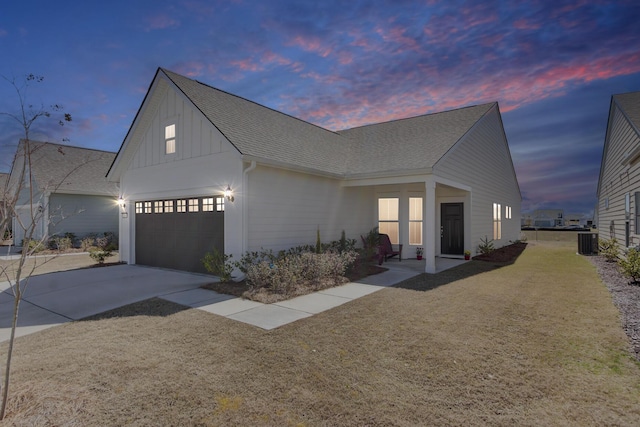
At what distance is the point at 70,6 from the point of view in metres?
7.31

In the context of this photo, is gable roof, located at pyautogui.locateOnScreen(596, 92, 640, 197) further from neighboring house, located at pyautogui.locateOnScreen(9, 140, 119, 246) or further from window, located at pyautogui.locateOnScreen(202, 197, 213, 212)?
neighboring house, located at pyautogui.locateOnScreen(9, 140, 119, 246)

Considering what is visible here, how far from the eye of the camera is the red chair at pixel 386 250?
11.9m

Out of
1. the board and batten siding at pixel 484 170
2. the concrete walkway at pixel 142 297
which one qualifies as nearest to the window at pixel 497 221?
the board and batten siding at pixel 484 170

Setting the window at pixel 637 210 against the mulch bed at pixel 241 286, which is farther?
the window at pixel 637 210

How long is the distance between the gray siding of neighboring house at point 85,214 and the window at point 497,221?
21.1 meters

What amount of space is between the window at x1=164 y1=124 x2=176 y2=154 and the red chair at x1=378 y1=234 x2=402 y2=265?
778 centimetres

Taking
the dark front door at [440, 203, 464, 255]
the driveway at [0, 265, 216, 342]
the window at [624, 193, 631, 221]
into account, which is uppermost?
the window at [624, 193, 631, 221]

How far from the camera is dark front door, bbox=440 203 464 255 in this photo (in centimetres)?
1376

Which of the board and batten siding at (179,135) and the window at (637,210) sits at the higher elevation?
the board and batten siding at (179,135)

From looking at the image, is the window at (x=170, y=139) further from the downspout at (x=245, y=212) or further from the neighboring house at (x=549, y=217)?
the neighboring house at (x=549, y=217)

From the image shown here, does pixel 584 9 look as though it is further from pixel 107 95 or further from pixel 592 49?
pixel 107 95

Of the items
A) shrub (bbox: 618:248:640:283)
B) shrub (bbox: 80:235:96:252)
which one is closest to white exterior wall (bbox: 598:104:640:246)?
shrub (bbox: 618:248:640:283)

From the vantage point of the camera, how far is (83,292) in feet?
25.9

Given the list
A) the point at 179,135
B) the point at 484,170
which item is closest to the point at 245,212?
the point at 179,135
